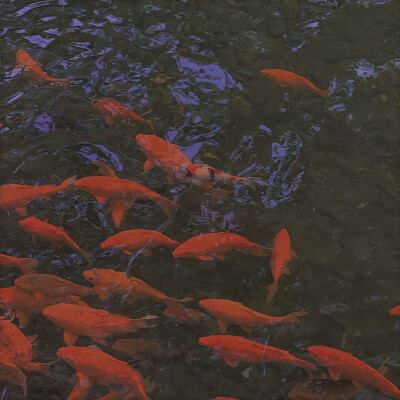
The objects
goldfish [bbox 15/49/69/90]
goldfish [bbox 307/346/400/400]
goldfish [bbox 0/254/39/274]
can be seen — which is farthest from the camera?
goldfish [bbox 15/49/69/90]

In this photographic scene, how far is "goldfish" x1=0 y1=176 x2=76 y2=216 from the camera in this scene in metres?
3.98

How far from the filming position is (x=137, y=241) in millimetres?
3740

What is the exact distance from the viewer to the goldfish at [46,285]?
3.45 m

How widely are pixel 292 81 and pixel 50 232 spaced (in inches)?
94.9

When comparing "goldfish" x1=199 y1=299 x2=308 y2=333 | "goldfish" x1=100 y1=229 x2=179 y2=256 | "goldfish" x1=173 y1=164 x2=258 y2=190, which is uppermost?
"goldfish" x1=173 y1=164 x2=258 y2=190

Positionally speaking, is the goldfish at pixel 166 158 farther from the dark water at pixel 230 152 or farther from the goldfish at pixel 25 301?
the goldfish at pixel 25 301

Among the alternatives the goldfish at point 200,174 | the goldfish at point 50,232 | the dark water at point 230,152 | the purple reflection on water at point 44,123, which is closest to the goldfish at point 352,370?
the dark water at point 230,152

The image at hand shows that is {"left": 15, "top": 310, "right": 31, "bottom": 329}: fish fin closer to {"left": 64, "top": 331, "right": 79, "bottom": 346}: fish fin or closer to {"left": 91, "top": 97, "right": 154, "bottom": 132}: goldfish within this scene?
{"left": 64, "top": 331, "right": 79, "bottom": 346}: fish fin

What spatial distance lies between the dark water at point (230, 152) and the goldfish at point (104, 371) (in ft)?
0.55

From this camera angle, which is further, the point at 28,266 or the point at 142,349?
the point at 28,266

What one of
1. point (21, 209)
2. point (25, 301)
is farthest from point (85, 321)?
point (21, 209)

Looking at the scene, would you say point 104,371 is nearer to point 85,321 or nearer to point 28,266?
point 85,321

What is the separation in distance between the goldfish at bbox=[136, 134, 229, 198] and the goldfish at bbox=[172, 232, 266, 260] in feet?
1.73

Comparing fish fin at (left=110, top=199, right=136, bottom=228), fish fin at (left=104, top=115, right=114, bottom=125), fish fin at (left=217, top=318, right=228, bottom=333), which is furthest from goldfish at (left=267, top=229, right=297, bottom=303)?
fish fin at (left=104, top=115, right=114, bottom=125)
